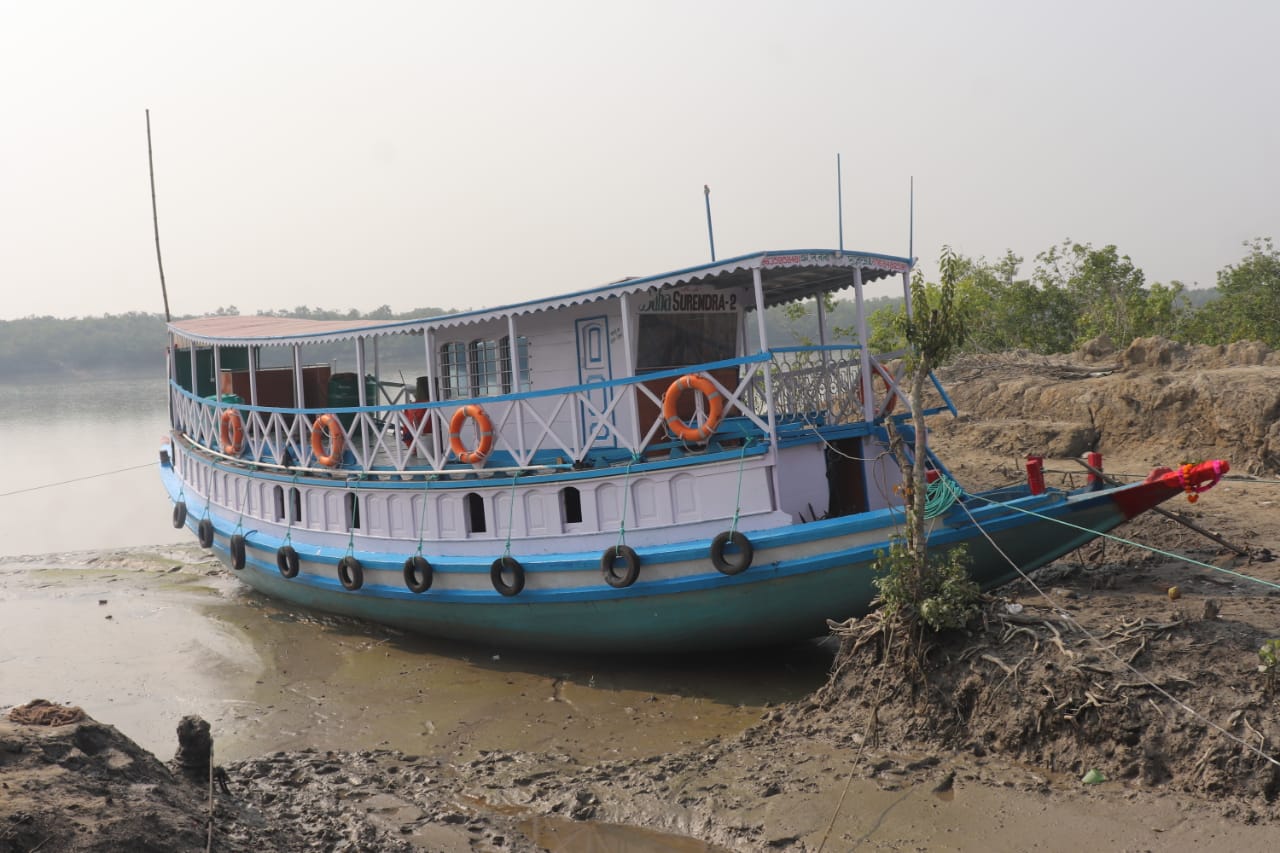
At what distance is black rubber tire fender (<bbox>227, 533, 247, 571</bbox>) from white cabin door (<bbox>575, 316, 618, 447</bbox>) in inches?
229

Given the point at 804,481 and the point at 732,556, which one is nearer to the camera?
the point at 732,556

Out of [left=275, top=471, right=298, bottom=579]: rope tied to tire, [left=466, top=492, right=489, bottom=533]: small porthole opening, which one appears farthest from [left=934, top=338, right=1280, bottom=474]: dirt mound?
[left=275, top=471, right=298, bottom=579]: rope tied to tire

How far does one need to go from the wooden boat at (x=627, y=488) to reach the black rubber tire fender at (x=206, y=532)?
3.45ft

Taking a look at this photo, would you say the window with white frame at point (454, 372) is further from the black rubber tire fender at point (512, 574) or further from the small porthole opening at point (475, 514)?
the black rubber tire fender at point (512, 574)

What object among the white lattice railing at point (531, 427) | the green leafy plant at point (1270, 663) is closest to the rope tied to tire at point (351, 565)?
the white lattice railing at point (531, 427)

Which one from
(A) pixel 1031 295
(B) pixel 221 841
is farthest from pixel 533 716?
(A) pixel 1031 295

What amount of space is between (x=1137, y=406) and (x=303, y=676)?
545 inches

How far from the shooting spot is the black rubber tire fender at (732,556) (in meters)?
9.25

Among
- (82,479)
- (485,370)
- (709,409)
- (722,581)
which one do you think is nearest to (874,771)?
(722,581)

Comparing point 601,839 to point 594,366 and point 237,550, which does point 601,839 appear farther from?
point 237,550

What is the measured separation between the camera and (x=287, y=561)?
13.1 m

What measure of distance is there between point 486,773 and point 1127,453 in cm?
1276

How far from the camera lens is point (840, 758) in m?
7.41

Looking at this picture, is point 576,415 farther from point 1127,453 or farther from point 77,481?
point 77,481
